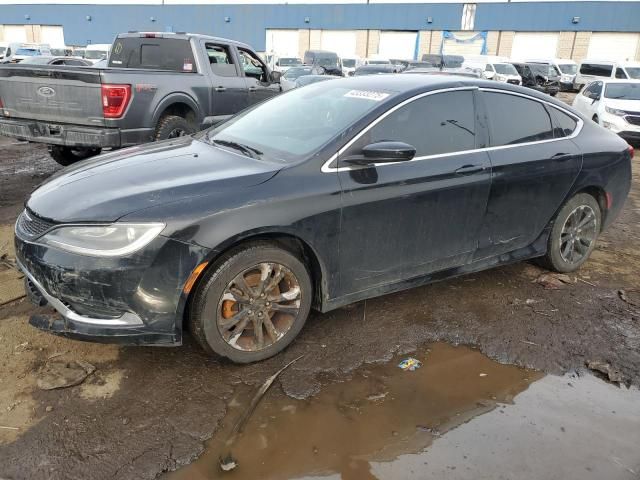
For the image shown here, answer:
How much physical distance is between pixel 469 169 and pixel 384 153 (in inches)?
33.8

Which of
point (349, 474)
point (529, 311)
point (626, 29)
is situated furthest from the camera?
point (626, 29)

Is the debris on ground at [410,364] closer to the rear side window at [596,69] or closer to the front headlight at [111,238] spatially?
the front headlight at [111,238]

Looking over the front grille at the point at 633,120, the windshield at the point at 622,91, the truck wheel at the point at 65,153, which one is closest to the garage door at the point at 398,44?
the windshield at the point at 622,91

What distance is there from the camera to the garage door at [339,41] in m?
47.3

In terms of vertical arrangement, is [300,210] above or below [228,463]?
above

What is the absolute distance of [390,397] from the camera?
301 cm

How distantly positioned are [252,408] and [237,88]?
6.30 metres

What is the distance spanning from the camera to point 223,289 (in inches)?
117

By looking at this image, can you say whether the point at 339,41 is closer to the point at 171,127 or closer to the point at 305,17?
the point at 305,17

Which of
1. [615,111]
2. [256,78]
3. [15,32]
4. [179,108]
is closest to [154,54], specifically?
[179,108]

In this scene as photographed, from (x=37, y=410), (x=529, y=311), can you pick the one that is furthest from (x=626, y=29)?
(x=37, y=410)

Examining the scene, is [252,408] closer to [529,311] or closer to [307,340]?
[307,340]

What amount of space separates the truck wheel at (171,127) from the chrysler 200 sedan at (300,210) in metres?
2.96

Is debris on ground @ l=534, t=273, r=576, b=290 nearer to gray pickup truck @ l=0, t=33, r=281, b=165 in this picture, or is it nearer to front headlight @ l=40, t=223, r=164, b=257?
front headlight @ l=40, t=223, r=164, b=257
